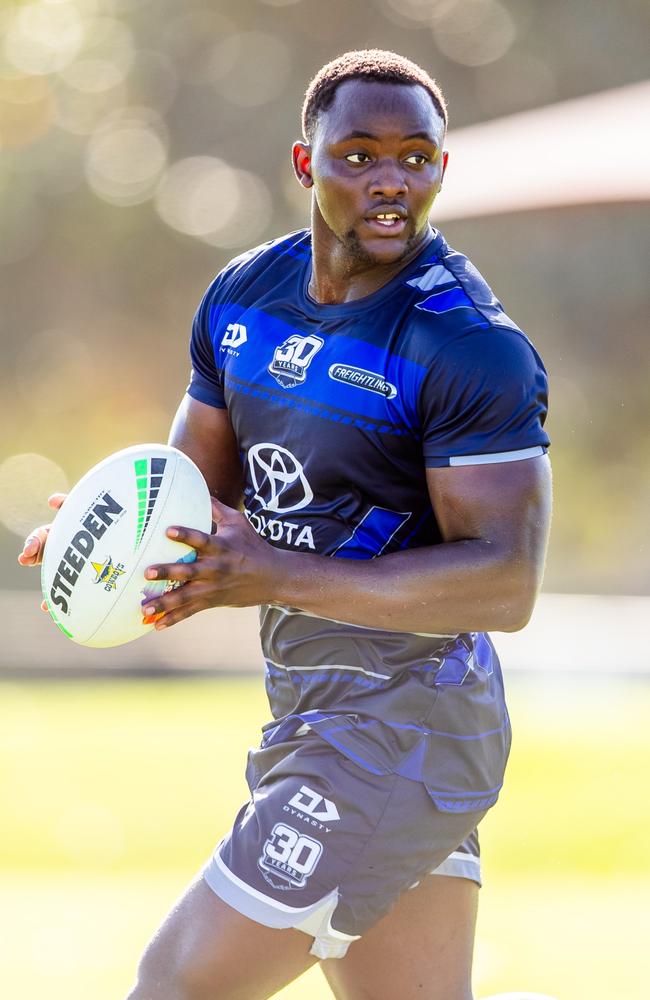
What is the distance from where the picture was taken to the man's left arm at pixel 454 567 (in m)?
2.78

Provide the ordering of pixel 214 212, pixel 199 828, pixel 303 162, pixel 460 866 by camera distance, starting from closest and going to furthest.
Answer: pixel 460 866, pixel 303 162, pixel 199 828, pixel 214 212

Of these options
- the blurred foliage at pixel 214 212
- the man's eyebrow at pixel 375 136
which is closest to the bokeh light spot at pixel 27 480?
the blurred foliage at pixel 214 212

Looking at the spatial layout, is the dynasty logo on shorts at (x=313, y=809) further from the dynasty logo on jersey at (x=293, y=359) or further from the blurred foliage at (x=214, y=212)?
the blurred foliage at (x=214, y=212)

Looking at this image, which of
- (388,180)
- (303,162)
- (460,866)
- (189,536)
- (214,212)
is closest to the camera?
(189,536)

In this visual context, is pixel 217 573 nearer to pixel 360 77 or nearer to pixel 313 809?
pixel 313 809

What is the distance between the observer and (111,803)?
364 inches

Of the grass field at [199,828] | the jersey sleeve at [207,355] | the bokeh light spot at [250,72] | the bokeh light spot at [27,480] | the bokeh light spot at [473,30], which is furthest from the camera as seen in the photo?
the bokeh light spot at [250,72]

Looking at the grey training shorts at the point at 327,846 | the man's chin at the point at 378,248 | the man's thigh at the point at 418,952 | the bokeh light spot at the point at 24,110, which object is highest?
the bokeh light spot at the point at 24,110

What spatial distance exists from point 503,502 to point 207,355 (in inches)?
39.7

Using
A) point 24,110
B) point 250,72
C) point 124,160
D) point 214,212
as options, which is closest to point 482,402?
point 214,212

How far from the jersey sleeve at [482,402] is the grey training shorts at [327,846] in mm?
714

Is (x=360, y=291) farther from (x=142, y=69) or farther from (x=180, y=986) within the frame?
(x=142, y=69)

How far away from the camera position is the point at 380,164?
294 centimetres

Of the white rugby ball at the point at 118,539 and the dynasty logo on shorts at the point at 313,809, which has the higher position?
the white rugby ball at the point at 118,539
